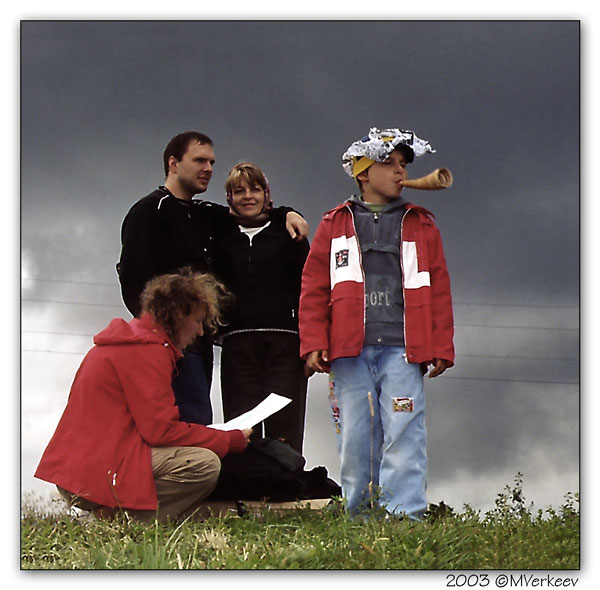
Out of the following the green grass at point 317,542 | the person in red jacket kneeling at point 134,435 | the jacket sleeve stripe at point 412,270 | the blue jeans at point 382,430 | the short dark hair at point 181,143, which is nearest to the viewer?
the green grass at point 317,542

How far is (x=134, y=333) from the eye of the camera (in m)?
4.39

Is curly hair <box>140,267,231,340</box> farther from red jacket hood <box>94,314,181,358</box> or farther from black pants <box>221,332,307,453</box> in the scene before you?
black pants <box>221,332,307,453</box>

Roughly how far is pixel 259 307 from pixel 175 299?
63 cm

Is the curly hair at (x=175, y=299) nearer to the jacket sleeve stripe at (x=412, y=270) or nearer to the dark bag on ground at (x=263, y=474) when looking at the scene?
the dark bag on ground at (x=263, y=474)

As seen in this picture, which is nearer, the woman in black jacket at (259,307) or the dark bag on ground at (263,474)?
the dark bag on ground at (263,474)

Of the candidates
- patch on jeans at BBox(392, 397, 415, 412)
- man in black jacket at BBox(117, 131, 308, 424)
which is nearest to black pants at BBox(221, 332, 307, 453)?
man in black jacket at BBox(117, 131, 308, 424)

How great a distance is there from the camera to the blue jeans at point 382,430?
14.3 feet

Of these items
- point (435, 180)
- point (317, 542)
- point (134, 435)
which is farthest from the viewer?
point (435, 180)

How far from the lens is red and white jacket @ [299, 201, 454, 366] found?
4434 mm

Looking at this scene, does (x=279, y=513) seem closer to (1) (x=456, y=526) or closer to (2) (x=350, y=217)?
(1) (x=456, y=526)

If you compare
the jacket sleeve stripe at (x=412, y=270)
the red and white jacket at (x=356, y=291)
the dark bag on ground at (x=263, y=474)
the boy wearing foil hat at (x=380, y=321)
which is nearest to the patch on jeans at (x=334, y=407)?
the boy wearing foil hat at (x=380, y=321)

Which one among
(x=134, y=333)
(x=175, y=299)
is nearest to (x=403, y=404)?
(x=175, y=299)

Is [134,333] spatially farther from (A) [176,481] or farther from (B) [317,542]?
(B) [317,542]

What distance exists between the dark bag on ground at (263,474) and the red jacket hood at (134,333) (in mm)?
622
